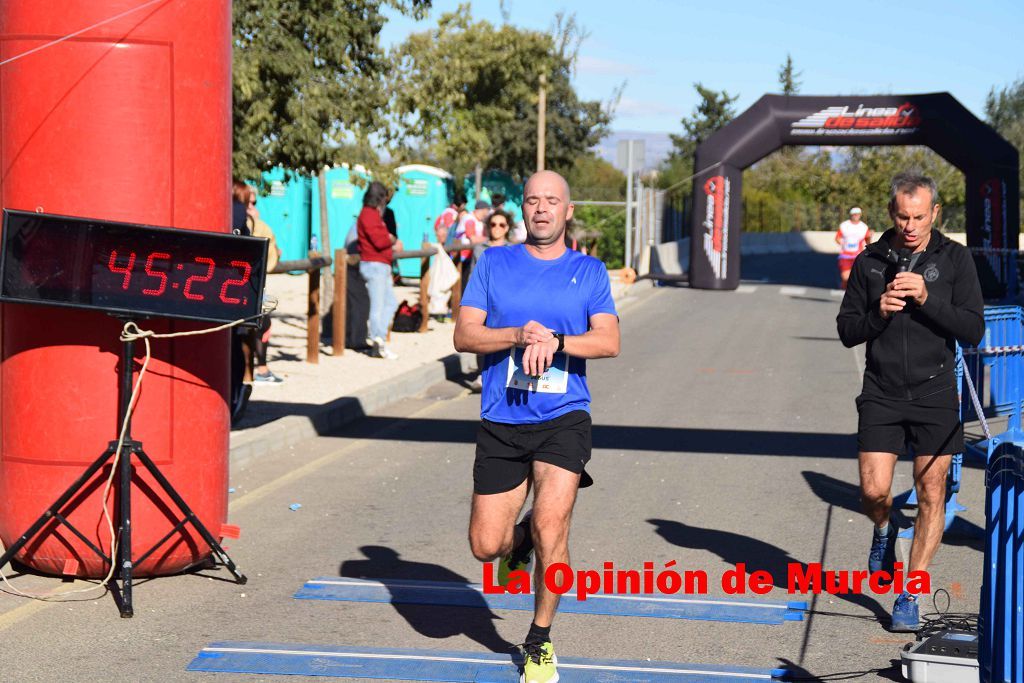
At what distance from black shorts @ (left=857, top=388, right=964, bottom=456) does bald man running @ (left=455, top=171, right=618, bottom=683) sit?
146 centimetres

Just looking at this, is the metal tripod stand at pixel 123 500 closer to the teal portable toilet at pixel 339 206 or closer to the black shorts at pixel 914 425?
the black shorts at pixel 914 425

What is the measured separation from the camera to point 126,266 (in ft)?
21.5

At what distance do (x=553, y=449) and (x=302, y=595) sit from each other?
1.90m

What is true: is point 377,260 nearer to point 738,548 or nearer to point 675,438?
point 675,438

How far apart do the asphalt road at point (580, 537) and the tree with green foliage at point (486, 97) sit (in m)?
7.56

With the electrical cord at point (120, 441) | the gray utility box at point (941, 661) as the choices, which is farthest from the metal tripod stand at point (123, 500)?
the gray utility box at point (941, 661)

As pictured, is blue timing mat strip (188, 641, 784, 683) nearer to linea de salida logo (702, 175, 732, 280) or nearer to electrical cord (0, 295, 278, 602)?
electrical cord (0, 295, 278, 602)

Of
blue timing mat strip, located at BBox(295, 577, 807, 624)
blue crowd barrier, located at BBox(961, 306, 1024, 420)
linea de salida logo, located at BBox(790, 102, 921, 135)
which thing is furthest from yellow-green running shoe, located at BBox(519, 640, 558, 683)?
linea de salida logo, located at BBox(790, 102, 921, 135)

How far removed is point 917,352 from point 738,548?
2.00m

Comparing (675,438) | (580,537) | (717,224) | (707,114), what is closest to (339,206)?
(717,224)

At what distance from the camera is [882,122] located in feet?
97.3

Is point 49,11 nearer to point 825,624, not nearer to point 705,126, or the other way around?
point 825,624

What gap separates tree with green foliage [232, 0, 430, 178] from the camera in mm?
13500

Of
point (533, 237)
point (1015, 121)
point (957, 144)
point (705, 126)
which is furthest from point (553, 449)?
point (705, 126)
